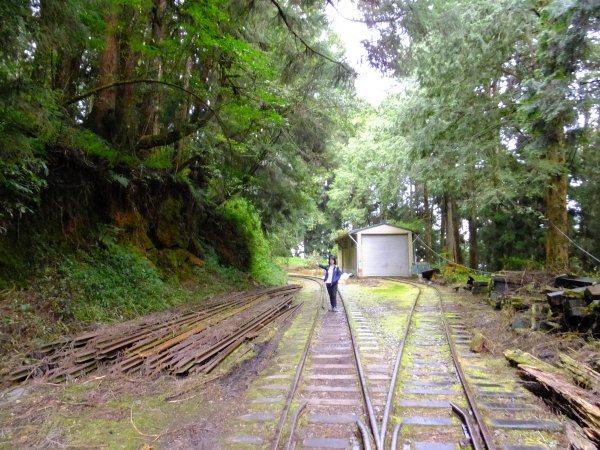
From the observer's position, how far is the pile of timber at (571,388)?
395 cm

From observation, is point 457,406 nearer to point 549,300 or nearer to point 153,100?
point 549,300

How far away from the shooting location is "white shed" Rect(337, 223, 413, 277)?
87.2ft

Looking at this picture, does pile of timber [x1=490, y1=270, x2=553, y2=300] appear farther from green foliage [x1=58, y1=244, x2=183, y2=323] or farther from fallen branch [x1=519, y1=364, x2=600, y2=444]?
green foliage [x1=58, y1=244, x2=183, y2=323]

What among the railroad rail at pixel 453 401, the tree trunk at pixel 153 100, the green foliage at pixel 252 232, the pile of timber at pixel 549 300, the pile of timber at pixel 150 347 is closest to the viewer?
the railroad rail at pixel 453 401

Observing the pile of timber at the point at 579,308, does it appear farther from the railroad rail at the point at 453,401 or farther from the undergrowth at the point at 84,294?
the undergrowth at the point at 84,294

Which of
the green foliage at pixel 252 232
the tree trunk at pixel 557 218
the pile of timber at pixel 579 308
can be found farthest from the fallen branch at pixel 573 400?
the green foliage at pixel 252 232

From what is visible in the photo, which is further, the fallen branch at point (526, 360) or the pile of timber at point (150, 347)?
the fallen branch at point (526, 360)

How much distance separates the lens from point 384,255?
87.8 feet

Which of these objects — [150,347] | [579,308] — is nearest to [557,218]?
[579,308]

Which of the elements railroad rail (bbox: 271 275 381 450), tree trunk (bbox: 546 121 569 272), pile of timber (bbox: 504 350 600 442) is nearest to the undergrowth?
railroad rail (bbox: 271 275 381 450)

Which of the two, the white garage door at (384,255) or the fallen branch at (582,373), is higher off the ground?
the white garage door at (384,255)

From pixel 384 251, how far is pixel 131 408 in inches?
920

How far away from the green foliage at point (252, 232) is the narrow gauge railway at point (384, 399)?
1015 cm

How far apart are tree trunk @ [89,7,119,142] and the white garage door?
62.6ft
